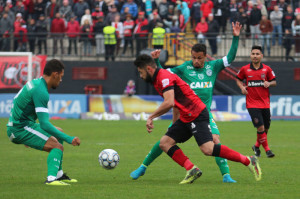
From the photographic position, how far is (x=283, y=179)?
10.7 m

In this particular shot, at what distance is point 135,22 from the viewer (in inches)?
1166

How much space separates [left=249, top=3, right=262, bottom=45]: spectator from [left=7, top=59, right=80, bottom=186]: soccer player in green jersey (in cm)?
1907

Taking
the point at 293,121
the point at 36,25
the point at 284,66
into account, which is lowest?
the point at 293,121

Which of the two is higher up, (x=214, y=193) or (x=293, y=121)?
(x=214, y=193)

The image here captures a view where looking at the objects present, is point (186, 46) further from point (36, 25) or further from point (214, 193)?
point (214, 193)

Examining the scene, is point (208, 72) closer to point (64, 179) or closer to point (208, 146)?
point (208, 146)

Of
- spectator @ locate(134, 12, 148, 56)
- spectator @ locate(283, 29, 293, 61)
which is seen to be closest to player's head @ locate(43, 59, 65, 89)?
spectator @ locate(134, 12, 148, 56)

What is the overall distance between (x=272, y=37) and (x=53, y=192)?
2030cm

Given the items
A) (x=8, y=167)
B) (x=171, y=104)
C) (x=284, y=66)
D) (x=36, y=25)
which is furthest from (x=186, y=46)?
(x=171, y=104)

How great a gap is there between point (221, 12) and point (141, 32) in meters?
3.70

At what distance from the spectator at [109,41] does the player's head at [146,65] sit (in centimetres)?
1912

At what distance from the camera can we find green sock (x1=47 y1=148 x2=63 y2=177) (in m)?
9.55

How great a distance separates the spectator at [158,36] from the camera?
1095 inches

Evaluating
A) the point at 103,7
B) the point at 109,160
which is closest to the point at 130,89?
the point at 103,7
